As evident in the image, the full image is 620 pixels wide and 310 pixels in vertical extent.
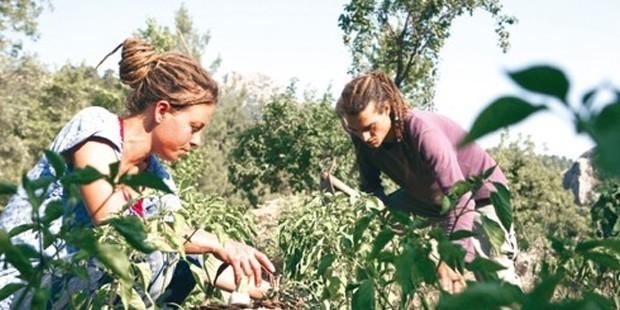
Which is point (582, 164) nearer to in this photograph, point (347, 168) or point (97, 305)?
point (347, 168)

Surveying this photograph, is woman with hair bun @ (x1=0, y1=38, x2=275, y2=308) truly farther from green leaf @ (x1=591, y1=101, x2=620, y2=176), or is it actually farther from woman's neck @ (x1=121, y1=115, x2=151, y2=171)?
green leaf @ (x1=591, y1=101, x2=620, y2=176)

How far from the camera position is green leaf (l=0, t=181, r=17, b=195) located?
956 millimetres

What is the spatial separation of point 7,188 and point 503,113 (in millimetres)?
592

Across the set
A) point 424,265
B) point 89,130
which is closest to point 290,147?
point 89,130

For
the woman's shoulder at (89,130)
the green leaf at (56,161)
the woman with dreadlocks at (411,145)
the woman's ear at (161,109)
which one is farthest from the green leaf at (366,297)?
the woman with dreadlocks at (411,145)

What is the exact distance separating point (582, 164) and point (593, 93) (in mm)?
53008

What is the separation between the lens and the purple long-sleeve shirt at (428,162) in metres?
3.55

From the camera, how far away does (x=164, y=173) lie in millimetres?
3029

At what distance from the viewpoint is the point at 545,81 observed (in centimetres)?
48

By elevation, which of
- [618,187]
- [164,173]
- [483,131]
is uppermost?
[483,131]

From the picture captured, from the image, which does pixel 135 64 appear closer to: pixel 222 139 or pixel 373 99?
pixel 373 99

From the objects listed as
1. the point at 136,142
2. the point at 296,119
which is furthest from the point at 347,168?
the point at 136,142

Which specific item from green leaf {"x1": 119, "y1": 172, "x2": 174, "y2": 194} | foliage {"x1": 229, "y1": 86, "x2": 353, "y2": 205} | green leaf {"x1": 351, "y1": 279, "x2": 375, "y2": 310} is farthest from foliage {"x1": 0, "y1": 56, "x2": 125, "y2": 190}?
green leaf {"x1": 119, "y1": 172, "x2": 174, "y2": 194}

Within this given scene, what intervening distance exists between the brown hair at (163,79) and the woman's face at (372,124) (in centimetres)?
91
